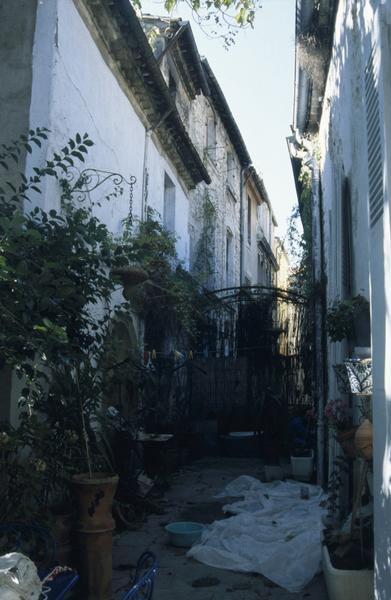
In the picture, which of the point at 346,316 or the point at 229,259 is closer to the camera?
the point at 346,316

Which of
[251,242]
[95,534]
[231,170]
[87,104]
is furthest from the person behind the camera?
[251,242]

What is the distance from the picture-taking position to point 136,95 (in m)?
9.15

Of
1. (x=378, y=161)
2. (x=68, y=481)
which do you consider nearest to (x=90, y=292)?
(x=68, y=481)

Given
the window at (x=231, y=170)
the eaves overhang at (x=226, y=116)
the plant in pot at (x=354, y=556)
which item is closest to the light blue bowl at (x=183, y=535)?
the plant in pot at (x=354, y=556)

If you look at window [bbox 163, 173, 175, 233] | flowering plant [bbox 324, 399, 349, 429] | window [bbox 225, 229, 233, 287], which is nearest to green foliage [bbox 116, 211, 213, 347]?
window [bbox 163, 173, 175, 233]

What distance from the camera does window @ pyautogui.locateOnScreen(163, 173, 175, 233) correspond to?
1158 cm

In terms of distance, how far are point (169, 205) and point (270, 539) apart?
23.8 feet

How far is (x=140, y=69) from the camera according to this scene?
8766 millimetres

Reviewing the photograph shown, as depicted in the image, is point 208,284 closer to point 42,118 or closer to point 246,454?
point 246,454

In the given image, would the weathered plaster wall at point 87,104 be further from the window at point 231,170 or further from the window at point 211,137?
the window at point 231,170

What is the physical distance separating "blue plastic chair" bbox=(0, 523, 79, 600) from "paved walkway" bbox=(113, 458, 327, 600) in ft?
3.60

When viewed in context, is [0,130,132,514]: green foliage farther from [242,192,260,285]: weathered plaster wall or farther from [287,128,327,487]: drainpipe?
[242,192,260,285]: weathered plaster wall

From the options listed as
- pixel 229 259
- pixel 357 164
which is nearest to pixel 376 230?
pixel 357 164

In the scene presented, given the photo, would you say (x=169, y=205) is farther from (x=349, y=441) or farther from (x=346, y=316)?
(x=349, y=441)
